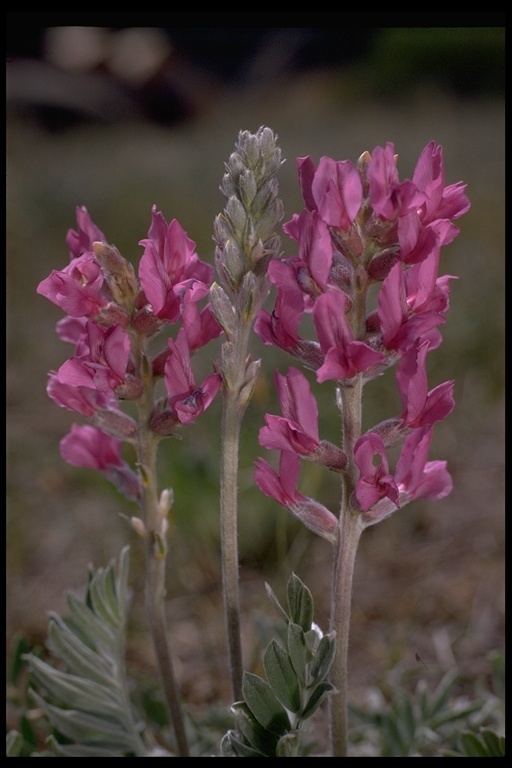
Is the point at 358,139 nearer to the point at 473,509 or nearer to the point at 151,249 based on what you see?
the point at 473,509

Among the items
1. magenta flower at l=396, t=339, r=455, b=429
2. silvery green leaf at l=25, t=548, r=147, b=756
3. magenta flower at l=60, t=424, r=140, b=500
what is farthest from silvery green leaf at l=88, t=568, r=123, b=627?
magenta flower at l=396, t=339, r=455, b=429

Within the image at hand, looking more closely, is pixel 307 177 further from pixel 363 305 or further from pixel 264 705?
pixel 264 705

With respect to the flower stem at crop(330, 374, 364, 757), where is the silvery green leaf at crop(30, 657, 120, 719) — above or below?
below

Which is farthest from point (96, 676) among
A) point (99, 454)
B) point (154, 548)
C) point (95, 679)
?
point (99, 454)

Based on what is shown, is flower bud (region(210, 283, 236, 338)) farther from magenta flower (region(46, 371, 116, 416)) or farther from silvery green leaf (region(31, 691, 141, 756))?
silvery green leaf (region(31, 691, 141, 756))

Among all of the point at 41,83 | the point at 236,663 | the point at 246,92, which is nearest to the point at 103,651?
the point at 236,663

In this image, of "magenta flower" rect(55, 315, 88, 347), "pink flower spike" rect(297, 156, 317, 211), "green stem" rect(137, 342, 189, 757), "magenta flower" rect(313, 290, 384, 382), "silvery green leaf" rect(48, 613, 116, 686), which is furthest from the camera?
"silvery green leaf" rect(48, 613, 116, 686)

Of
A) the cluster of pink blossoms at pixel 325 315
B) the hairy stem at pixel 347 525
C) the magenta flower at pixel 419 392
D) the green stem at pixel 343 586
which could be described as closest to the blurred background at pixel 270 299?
the cluster of pink blossoms at pixel 325 315

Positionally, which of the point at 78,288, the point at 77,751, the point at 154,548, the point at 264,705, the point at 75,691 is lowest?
the point at 77,751
